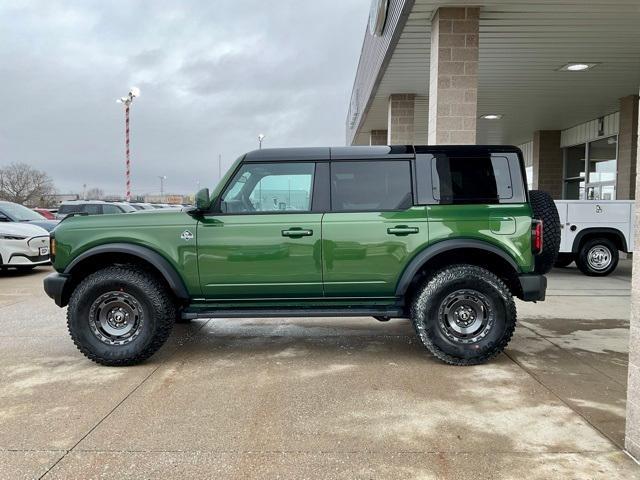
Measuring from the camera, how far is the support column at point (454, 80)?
7.61 meters

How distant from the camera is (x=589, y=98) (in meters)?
13.5

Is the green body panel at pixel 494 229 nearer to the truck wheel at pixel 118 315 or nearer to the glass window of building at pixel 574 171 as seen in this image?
the truck wheel at pixel 118 315

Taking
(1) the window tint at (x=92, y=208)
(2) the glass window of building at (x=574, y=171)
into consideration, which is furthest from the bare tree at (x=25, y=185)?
(2) the glass window of building at (x=574, y=171)

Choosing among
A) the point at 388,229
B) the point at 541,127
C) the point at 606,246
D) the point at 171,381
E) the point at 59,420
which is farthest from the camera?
the point at 541,127

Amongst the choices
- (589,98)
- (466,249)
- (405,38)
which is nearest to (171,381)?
(466,249)

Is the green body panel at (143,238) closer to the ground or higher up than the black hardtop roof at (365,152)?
closer to the ground

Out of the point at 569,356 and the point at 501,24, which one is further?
the point at 501,24

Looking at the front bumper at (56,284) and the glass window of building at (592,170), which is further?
the glass window of building at (592,170)

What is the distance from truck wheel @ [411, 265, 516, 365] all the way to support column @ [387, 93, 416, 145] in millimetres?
8400

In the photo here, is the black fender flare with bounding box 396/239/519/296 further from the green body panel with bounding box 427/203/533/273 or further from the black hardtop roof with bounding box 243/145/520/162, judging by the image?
the black hardtop roof with bounding box 243/145/520/162

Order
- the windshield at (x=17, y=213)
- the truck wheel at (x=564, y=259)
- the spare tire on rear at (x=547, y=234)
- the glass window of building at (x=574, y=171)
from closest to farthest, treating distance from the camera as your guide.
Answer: the spare tire on rear at (x=547, y=234)
the truck wheel at (x=564, y=259)
the windshield at (x=17, y=213)
the glass window of building at (x=574, y=171)

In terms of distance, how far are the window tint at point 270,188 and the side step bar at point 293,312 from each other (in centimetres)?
93

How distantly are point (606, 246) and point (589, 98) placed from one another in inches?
207

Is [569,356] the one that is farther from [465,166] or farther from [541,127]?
[541,127]
